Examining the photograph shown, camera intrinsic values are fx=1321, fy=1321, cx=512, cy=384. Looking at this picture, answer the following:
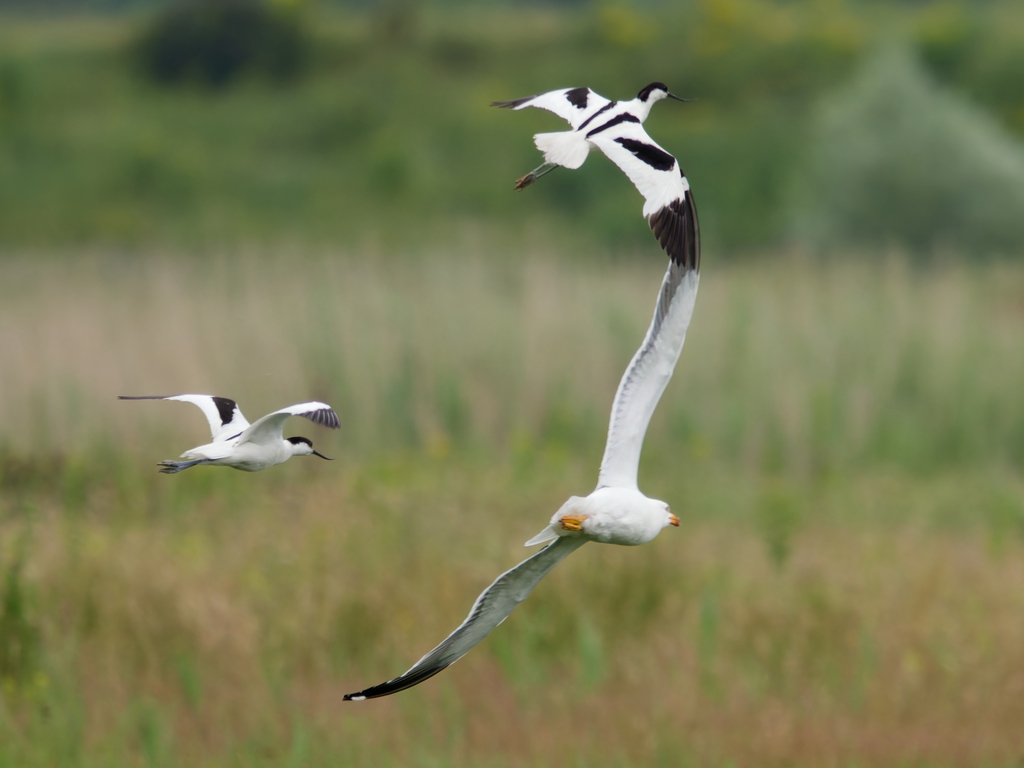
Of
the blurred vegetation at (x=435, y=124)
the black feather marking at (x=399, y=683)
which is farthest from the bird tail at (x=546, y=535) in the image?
the blurred vegetation at (x=435, y=124)

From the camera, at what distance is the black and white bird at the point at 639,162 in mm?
2658

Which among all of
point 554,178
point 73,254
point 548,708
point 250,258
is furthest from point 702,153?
point 548,708

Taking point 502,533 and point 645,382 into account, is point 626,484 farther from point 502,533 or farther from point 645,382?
point 502,533

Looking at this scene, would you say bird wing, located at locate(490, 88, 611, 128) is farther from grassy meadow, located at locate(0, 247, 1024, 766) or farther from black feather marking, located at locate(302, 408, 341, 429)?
grassy meadow, located at locate(0, 247, 1024, 766)

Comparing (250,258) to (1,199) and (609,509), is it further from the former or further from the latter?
(1,199)

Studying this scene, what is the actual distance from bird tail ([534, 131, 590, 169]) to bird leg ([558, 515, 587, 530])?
75 centimetres

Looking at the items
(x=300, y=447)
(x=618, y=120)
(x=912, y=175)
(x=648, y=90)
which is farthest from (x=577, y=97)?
(x=912, y=175)

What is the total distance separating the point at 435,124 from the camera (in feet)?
136

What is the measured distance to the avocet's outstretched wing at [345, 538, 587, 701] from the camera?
3.17 m

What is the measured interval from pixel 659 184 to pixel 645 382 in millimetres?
525

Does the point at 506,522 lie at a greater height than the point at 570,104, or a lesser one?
lesser

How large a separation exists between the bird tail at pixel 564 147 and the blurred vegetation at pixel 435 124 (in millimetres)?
24340

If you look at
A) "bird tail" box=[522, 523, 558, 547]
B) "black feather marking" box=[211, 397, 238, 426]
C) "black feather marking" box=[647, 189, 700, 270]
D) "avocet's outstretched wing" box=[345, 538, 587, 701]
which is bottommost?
"avocet's outstretched wing" box=[345, 538, 587, 701]

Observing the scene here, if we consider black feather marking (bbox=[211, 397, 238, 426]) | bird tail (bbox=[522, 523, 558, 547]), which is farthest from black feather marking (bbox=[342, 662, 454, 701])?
black feather marking (bbox=[211, 397, 238, 426])
